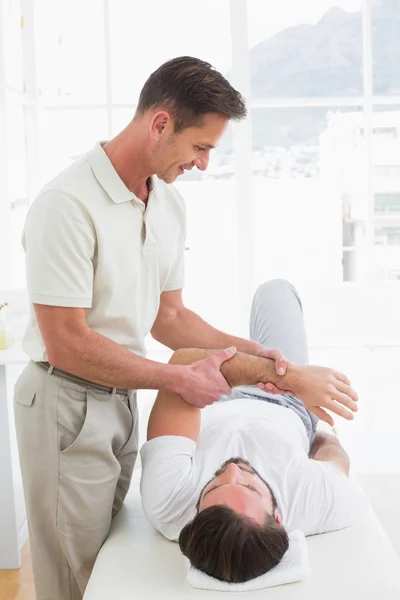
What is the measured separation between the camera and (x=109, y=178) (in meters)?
1.82

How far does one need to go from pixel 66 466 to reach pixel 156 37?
4010mm

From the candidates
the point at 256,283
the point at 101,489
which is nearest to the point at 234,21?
the point at 256,283

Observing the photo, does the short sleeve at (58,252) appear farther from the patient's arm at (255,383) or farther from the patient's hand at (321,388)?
the patient's hand at (321,388)

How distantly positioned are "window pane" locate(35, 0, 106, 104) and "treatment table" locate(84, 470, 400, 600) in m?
3.80

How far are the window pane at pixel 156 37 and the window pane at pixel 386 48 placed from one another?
933 millimetres

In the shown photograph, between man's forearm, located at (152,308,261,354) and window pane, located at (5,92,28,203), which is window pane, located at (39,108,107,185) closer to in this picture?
window pane, located at (5,92,28,203)

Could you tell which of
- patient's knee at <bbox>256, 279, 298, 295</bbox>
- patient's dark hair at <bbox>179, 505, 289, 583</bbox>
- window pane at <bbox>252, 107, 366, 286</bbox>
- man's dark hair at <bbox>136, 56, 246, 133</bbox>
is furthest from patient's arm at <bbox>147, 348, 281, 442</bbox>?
window pane at <bbox>252, 107, 366, 286</bbox>

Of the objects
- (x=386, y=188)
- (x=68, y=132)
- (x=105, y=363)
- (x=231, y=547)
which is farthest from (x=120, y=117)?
(x=231, y=547)

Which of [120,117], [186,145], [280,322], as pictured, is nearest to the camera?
[186,145]

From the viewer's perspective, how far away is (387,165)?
5.38 metres

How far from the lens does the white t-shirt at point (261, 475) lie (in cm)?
181

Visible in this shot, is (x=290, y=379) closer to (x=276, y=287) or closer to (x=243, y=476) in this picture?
(x=243, y=476)

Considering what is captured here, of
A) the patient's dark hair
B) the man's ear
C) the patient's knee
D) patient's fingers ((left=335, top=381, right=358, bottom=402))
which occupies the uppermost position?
the man's ear

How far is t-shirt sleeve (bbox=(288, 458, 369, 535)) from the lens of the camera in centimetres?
181
